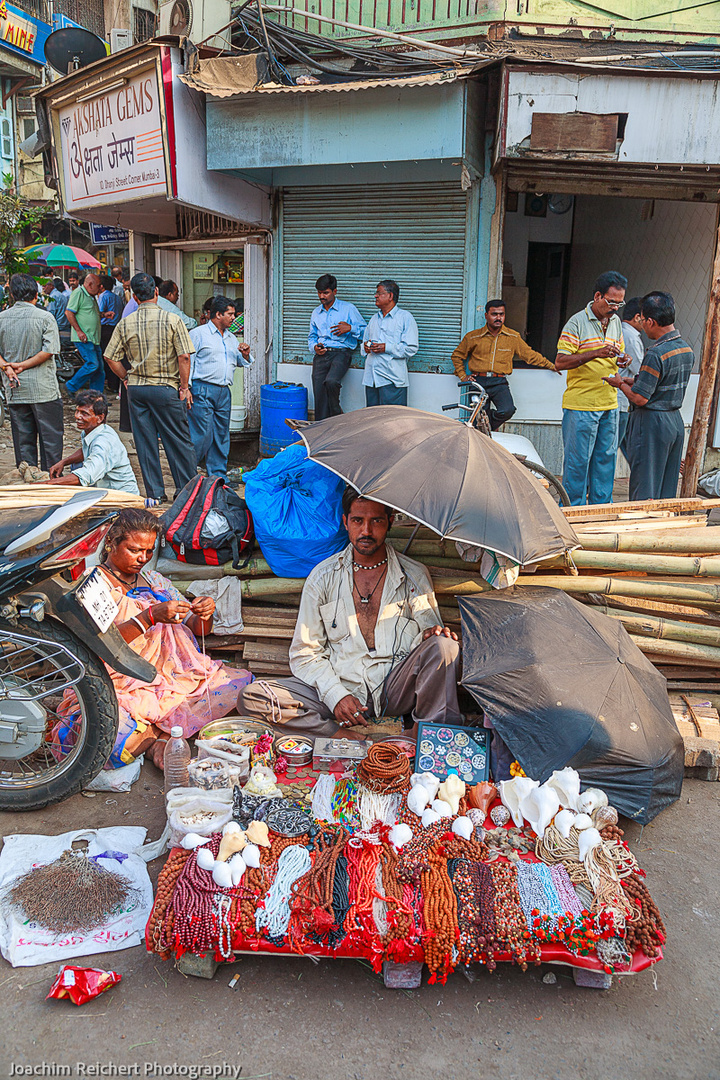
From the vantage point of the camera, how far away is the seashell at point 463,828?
279 centimetres

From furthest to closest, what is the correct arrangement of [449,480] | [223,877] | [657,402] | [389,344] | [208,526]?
1. [389,344]
2. [657,402]
3. [208,526]
4. [449,480]
5. [223,877]

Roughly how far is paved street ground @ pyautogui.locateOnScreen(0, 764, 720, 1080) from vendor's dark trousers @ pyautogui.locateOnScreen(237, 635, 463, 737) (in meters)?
1.20

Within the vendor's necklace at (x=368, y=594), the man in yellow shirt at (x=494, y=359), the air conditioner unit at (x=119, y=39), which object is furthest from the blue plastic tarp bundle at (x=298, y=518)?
the air conditioner unit at (x=119, y=39)

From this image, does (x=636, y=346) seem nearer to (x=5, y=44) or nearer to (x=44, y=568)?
(x=44, y=568)

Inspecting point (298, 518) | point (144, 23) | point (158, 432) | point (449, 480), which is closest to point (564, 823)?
point (449, 480)

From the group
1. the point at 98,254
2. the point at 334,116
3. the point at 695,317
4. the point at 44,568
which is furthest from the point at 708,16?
the point at 98,254

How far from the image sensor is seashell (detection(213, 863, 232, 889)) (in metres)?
2.50

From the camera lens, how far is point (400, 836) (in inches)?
108

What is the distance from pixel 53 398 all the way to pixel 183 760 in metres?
4.93

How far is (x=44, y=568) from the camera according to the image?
9.76 ft

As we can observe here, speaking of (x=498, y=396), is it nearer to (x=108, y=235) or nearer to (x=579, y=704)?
(x=579, y=704)

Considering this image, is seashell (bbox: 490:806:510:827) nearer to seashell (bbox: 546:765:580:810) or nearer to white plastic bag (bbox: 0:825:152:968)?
seashell (bbox: 546:765:580:810)

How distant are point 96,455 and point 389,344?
380 cm

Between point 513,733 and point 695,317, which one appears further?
point 695,317
